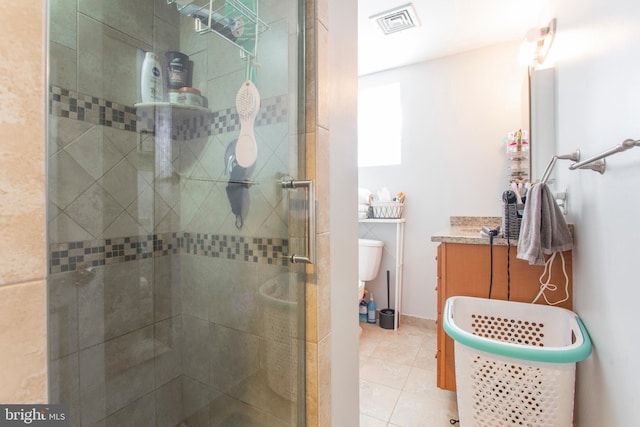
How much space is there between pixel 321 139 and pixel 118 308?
88 cm

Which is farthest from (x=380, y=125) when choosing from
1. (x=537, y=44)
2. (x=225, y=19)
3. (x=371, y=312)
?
(x=225, y=19)

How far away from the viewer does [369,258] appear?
2582mm

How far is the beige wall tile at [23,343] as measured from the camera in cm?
31

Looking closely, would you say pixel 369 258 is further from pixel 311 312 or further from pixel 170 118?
pixel 170 118

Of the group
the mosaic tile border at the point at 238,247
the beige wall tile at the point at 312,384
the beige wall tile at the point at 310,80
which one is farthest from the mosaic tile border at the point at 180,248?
the beige wall tile at the point at 310,80

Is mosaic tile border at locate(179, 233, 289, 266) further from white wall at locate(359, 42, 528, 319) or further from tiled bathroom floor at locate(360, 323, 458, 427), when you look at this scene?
white wall at locate(359, 42, 528, 319)

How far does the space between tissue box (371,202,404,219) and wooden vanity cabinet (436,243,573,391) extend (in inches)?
37.3

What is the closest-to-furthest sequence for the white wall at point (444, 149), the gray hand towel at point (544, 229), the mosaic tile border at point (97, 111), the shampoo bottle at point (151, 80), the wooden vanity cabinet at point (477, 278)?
the mosaic tile border at point (97, 111), the shampoo bottle at point (151, 80), the gray hand towel at point (544, 229), the wooden vanity cabinet at point (477, 278), the white wall at point (444, 149)

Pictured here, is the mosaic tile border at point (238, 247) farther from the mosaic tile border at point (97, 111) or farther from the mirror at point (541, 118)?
the mirror at point (541, 118)

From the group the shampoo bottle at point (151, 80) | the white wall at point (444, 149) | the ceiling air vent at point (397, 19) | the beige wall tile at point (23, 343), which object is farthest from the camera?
the white wall at point (444, 149)

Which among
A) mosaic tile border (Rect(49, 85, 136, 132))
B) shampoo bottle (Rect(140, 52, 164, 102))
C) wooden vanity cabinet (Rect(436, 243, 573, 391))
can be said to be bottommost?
wooden vanity cabinet (Rect(436, 243, 573, 391))

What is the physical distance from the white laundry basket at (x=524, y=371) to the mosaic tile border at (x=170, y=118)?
3.66ft

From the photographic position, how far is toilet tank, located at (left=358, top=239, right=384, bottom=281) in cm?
259

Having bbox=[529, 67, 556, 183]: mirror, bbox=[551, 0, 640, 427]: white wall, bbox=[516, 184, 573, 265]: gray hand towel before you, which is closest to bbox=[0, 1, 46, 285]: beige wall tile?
bbox=[551, 0, 640, 427]: white wall
